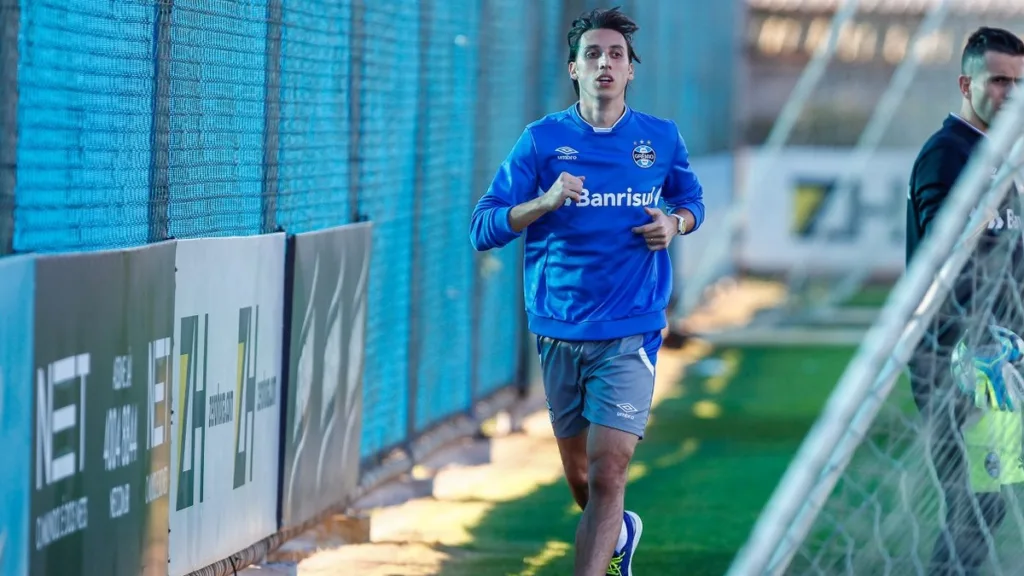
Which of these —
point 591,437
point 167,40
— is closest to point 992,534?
point 591,437

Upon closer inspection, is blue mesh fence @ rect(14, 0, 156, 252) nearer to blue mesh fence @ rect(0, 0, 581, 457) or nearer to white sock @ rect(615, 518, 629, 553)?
blue mesh fence @ rect(0, 0, 581, 457)

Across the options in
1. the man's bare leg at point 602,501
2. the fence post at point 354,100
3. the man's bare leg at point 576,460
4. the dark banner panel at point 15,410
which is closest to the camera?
the dark banner panel at point 15,410

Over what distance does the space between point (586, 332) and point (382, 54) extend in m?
3.25

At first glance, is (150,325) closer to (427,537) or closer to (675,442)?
(427,537)

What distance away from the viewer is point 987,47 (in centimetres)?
582

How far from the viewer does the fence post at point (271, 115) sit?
22.2 ft

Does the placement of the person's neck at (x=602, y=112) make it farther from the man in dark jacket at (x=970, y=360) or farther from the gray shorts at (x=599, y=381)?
the man in dark jacket at (x=970, y=360)

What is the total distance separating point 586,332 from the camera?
219 inches

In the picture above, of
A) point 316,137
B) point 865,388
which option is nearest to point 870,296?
point 316,137

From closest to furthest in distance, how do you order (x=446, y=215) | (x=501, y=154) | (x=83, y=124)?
(x=83, y=124), (x=446, y=215), (x=501, y=154)

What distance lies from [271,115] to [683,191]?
1.80m

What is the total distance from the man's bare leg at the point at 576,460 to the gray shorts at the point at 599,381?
0.09ft

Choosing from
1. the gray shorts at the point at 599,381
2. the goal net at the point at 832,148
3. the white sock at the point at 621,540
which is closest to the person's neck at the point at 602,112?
the gray shorts at the point at 599,381

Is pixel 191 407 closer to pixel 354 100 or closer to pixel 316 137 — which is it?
pixel 316 137
